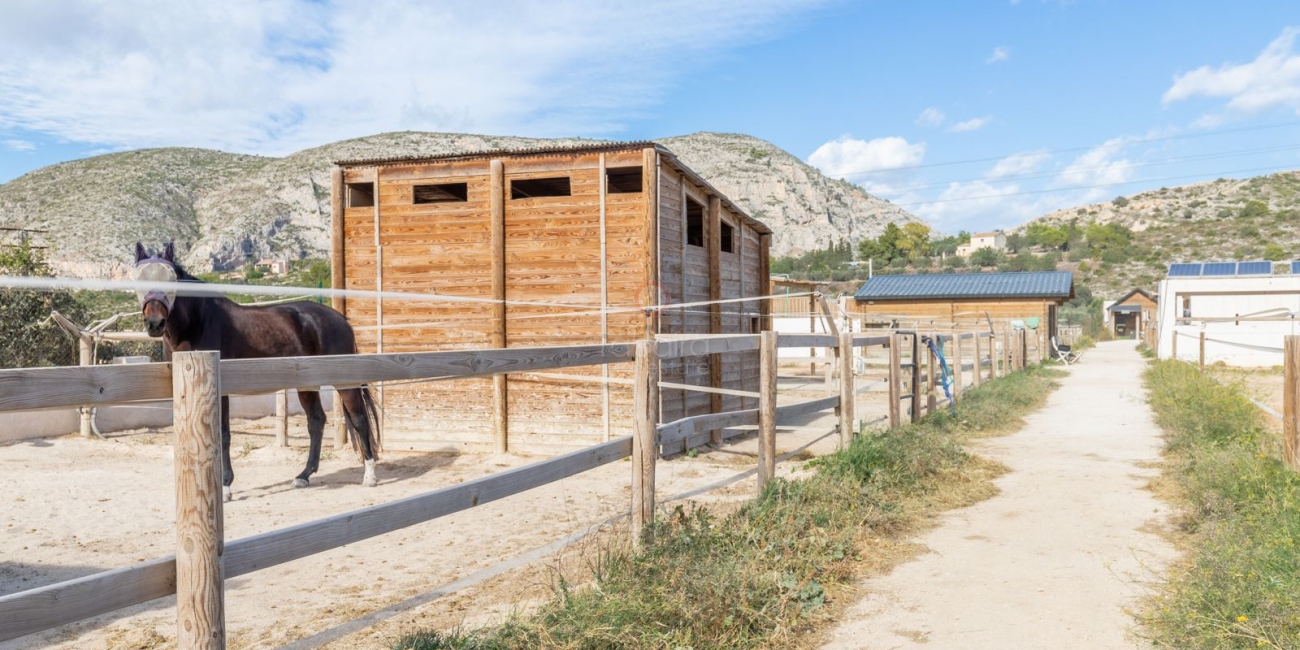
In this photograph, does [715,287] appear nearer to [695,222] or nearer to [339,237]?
[695,222]

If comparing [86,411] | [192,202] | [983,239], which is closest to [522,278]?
[86,411]

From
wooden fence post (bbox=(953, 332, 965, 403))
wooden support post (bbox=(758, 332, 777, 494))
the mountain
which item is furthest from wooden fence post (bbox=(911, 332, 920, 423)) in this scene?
the mountain

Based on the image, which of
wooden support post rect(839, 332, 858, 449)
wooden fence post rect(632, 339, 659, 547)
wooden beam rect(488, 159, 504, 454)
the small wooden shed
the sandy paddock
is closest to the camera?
the sandy paddock

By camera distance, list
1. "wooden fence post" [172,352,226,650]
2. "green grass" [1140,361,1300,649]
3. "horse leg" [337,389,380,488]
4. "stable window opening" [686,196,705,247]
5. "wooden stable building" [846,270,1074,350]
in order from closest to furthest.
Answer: "wooden fence post" [172,352,226,650], "green grass" [1140,361,1300,649], "horse leg" [337,389,380,488], "stable window opening" [686,196,705,247], "wooden stable building" [846,270,1074,350]

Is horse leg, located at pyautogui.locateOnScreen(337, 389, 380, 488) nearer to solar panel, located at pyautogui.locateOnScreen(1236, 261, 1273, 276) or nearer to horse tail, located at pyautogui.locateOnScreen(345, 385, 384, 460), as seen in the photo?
horse tail, located at pyautogui.locateOnScreen(345, 385, 384, 460)

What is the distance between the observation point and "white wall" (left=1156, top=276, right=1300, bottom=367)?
2556 cm

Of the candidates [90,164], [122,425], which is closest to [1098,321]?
[122,425]

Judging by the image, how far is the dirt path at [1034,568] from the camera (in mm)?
4152

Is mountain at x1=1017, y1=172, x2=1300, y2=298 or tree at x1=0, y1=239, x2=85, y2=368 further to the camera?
mountain at x1=1017, y1=172, x2=1300, y2=298

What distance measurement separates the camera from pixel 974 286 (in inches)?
1427

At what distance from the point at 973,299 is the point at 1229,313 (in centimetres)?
921

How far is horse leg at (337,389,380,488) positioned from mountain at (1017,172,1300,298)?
60.1 metres

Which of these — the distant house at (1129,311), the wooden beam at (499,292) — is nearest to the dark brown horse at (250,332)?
the wooden beam at (499,292)

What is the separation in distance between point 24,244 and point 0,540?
13.8m
